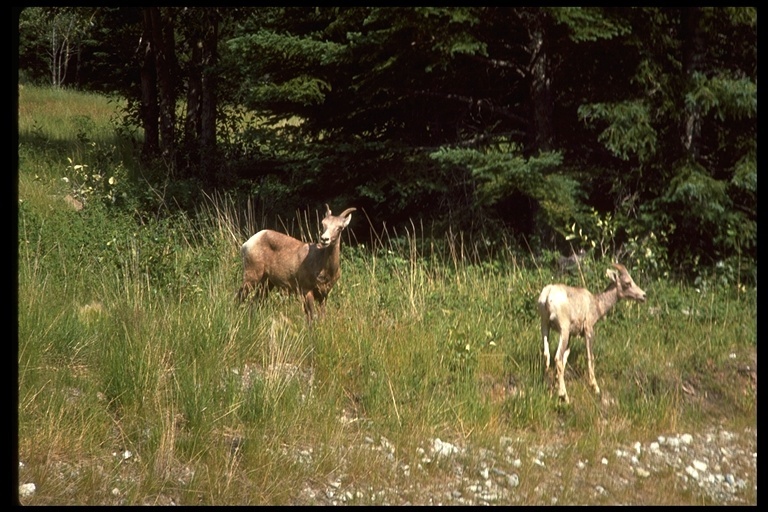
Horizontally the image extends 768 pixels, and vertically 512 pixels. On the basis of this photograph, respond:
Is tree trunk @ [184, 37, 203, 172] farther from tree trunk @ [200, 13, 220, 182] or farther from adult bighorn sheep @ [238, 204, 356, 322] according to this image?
adult bighorn sheep @ [238, 204, 356, 322]

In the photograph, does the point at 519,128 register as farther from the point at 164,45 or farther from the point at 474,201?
A: the point at 164,45

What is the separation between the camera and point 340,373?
15.0ft

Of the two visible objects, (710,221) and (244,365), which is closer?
(710,221)

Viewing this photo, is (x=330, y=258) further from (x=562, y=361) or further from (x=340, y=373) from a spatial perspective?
(x=562, y=361)

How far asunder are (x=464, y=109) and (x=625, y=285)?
195 cm

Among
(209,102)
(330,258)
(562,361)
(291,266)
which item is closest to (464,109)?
(330,258)

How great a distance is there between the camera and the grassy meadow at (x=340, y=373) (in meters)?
3.96

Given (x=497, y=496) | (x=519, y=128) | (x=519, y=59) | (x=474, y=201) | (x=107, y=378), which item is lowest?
(x=497, y=496)

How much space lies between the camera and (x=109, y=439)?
13.8 ft

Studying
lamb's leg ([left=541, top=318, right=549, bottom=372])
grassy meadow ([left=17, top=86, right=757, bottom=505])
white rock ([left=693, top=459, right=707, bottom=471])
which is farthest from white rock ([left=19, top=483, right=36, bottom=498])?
white rock ([left=693, top=459, right=707, bottom=471])

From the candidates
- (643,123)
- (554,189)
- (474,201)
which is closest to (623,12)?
(643,123)

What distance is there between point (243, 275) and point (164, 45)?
2.16m

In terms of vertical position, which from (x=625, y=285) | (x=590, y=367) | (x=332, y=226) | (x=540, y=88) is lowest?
(x=590, y=367)

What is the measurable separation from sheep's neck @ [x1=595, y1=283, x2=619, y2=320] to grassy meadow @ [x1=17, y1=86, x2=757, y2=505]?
0.08 m
